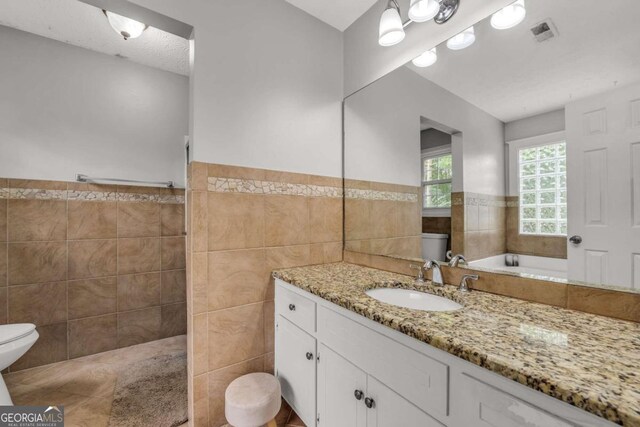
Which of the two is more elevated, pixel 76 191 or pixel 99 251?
pixel 76 191

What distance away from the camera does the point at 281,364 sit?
1.43 metres

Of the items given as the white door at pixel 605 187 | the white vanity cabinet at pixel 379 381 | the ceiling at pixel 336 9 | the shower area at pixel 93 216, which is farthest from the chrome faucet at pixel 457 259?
the shower area at pixel 93 216

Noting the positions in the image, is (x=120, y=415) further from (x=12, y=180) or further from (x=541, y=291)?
(x=541, y=291)

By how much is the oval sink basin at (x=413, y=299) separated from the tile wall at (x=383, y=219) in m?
0.25

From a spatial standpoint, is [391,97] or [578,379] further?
[391,97]

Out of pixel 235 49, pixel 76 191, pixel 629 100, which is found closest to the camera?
pixel 629 100

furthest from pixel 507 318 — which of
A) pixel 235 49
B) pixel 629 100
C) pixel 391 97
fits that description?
pixel 235 49

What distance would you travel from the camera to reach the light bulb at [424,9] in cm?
119

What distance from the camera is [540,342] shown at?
669 mm

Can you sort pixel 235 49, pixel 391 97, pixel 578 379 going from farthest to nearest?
pixel 391 97 < pixel 235 49 < pixel 578 379

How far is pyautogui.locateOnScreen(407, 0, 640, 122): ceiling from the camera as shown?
831mm

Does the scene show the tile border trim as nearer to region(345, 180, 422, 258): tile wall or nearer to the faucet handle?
region(345, 180, 422, 258): tile wall

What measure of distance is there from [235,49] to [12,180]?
187 cm

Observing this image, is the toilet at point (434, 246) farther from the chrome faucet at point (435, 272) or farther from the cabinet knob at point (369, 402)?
the cabinet knob at point (369, 402)
